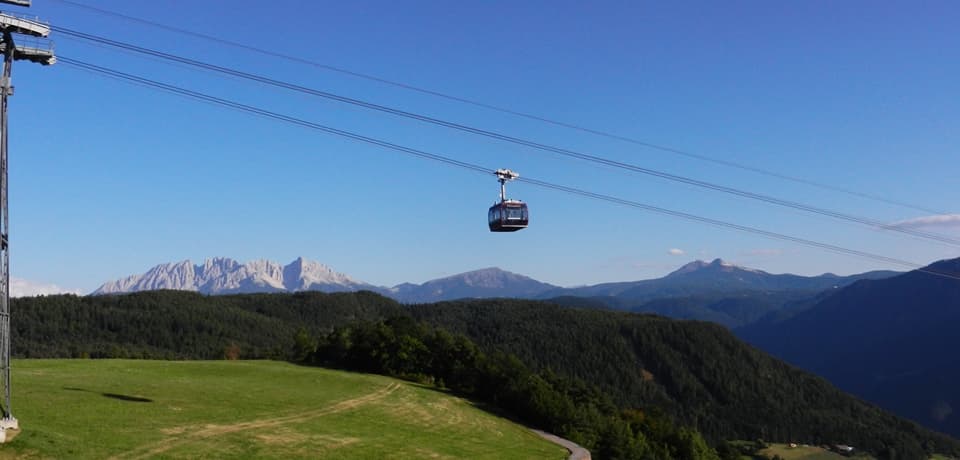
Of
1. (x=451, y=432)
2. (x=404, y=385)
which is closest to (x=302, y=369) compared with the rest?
(x=404, y=385)

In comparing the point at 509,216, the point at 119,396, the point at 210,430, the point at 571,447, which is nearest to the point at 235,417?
the point at 210,430

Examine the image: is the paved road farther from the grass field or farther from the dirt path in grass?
the dirt path in grass

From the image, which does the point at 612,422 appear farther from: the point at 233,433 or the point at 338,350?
the point at 233,433

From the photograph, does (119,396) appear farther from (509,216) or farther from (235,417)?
(509,216)

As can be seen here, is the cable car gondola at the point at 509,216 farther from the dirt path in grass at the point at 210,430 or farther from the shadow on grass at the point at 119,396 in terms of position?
the shadow on grass at the point at 119,396

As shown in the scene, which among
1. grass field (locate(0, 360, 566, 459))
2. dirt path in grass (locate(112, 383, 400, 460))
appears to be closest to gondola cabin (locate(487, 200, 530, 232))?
grass field (locate(0, 360, 566, 459))
